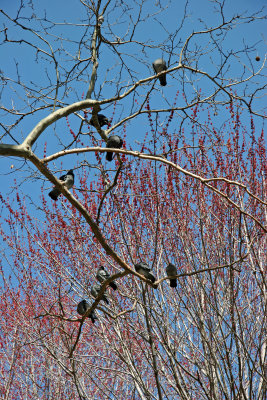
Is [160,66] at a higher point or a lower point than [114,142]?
higher

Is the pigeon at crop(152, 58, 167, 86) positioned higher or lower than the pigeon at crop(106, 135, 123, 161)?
higher

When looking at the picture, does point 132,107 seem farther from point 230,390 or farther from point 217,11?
point 230,390

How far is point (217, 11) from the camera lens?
154 inches

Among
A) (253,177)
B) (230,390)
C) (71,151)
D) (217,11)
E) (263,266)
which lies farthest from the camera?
(253,177)

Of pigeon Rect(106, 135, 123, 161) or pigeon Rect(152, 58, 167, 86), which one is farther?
pigeon Rect(152, 58, 167, 86)

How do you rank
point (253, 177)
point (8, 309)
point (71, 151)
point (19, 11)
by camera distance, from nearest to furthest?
point (71, 151) < point (19, 11) < point (253, 177) < point (8, 309)

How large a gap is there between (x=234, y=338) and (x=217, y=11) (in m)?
3.39

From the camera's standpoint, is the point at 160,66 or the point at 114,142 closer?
the point at 114,142

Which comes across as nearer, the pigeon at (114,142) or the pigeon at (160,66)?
the pigeon at (114,142)

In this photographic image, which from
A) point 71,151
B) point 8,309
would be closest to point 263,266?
point 71,151

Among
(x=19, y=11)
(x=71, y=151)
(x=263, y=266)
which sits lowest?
(x=71, y=151)

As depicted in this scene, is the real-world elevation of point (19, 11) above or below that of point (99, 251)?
above

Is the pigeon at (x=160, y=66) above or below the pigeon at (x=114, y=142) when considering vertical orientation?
above

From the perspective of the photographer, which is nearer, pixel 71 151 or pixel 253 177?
pixel 71 151
